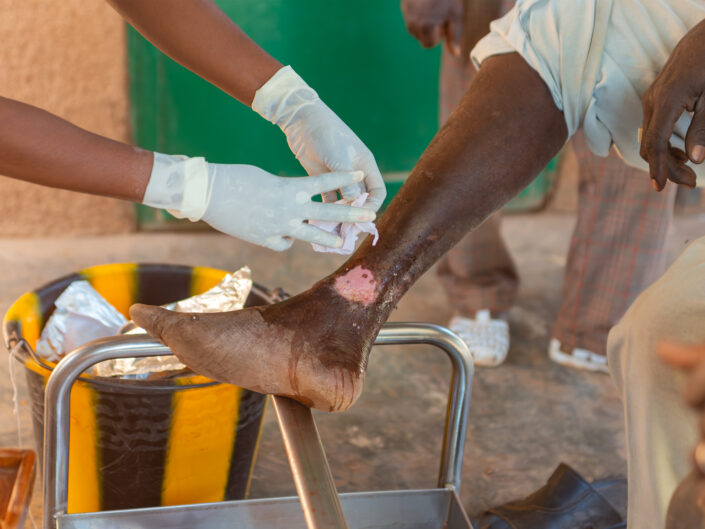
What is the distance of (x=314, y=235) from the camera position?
38.9 inches

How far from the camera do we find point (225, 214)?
0.98m

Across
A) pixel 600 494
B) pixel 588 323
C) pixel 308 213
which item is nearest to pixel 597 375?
pixel 588 323

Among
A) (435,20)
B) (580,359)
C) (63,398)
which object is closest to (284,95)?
(63,398)

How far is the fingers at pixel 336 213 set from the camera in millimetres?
971

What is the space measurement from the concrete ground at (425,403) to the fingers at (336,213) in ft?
2.36

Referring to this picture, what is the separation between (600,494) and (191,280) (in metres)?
0.81

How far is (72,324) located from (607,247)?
1.28 meters

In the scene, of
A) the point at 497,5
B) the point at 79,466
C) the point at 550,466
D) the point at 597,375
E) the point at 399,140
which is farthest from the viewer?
the point at 399,140

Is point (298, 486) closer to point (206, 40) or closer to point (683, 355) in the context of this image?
point (683, 355)

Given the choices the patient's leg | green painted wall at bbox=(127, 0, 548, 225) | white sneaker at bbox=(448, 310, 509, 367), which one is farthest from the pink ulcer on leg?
green painted wall at bbox=(127, 0, 548, 225)

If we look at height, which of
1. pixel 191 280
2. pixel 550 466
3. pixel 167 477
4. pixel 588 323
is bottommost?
pixel 550 466

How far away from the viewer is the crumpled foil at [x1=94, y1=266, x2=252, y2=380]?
1214mm

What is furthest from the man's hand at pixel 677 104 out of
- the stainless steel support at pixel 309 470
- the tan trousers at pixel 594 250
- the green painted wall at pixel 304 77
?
the green painted wall at pixel 304 77

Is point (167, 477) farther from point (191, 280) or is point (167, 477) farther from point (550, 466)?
point (550, 466)
